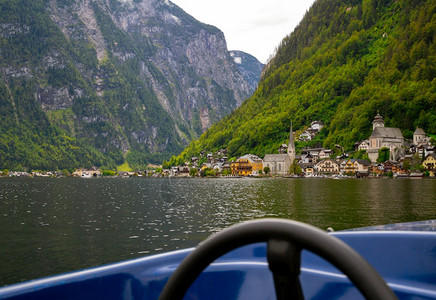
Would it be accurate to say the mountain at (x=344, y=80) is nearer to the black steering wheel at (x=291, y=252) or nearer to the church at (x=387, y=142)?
the church at (x=387, y=142)

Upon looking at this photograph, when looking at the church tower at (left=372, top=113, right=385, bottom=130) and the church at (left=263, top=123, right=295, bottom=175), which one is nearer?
the church tower at (left=372, top=113, right=385, bottom=130)

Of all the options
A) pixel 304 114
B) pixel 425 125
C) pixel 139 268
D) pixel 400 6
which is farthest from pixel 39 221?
pixel 400 6

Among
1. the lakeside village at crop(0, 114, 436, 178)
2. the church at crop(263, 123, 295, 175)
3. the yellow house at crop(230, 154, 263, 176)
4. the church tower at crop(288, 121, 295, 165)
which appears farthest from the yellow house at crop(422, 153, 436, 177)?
the yellow house at crop(230, 154, 263, 176)

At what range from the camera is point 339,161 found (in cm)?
11044

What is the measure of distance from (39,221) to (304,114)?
119 m

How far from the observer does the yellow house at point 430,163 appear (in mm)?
89625

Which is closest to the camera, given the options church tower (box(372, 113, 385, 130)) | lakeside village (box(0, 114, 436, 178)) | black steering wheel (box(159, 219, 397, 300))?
black steering wheel (box(159, 219, 397, 300))

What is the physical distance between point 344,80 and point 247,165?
42.4 m

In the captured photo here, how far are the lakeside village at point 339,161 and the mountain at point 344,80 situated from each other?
386 cm

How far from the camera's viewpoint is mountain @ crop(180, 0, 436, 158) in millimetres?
112562

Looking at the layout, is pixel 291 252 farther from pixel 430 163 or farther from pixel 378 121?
pixel 378 121

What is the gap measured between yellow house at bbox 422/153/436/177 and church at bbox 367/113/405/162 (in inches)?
434

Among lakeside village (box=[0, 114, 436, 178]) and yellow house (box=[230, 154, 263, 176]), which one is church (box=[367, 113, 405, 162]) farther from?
yellow house (box=[230, 154, 263, 176])

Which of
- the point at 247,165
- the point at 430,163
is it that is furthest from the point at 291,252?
the point at 247,165
